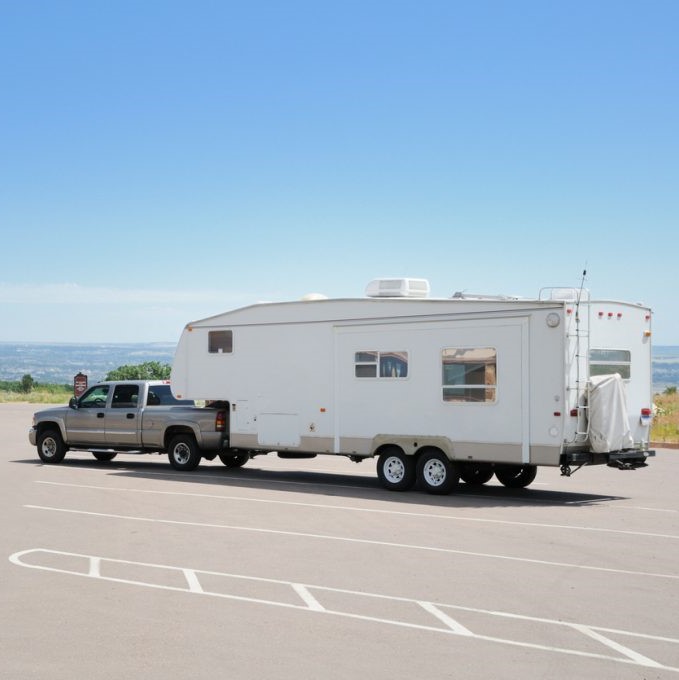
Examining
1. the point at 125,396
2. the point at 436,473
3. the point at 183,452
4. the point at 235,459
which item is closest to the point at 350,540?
the point at 436,473

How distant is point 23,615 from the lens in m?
8.00

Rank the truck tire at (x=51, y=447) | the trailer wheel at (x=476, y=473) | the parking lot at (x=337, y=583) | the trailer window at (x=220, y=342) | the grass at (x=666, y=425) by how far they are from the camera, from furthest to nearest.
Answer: the grass at (x=666, y=425), the truck tire at (x=51, y=447), the trailer window at (x=220, y=342), the trailer wheel at (x=476, y=473), the parking lot at (x=337, y=583)

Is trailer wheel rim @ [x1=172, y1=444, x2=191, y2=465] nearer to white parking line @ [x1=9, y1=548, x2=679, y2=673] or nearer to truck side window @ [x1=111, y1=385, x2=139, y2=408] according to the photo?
truck side window @ [x1=111, y1=385, x2=139, y2=408]

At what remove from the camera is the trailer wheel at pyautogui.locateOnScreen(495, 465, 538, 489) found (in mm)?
17062

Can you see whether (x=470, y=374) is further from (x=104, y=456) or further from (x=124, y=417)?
(x=104, y=456)

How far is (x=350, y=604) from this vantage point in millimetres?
8445

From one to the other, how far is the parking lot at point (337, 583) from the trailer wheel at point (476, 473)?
572mm

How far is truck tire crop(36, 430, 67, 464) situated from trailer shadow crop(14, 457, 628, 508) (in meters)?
0.20

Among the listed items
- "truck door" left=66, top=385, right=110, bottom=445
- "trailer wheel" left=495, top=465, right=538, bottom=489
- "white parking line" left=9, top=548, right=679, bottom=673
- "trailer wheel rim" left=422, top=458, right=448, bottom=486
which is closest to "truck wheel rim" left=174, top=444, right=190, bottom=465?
"truck door" left=66, top=385, right=110, bottom=445

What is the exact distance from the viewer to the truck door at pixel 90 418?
21.1m

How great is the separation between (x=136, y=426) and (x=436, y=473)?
7.04m

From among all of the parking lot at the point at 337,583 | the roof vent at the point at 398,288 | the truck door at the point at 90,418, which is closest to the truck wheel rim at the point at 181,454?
the truck door at the point at 90,418

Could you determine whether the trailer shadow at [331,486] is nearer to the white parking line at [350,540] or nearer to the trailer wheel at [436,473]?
the trailer wheel at [436,473]

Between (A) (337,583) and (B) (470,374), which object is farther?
(B) (470,374)
